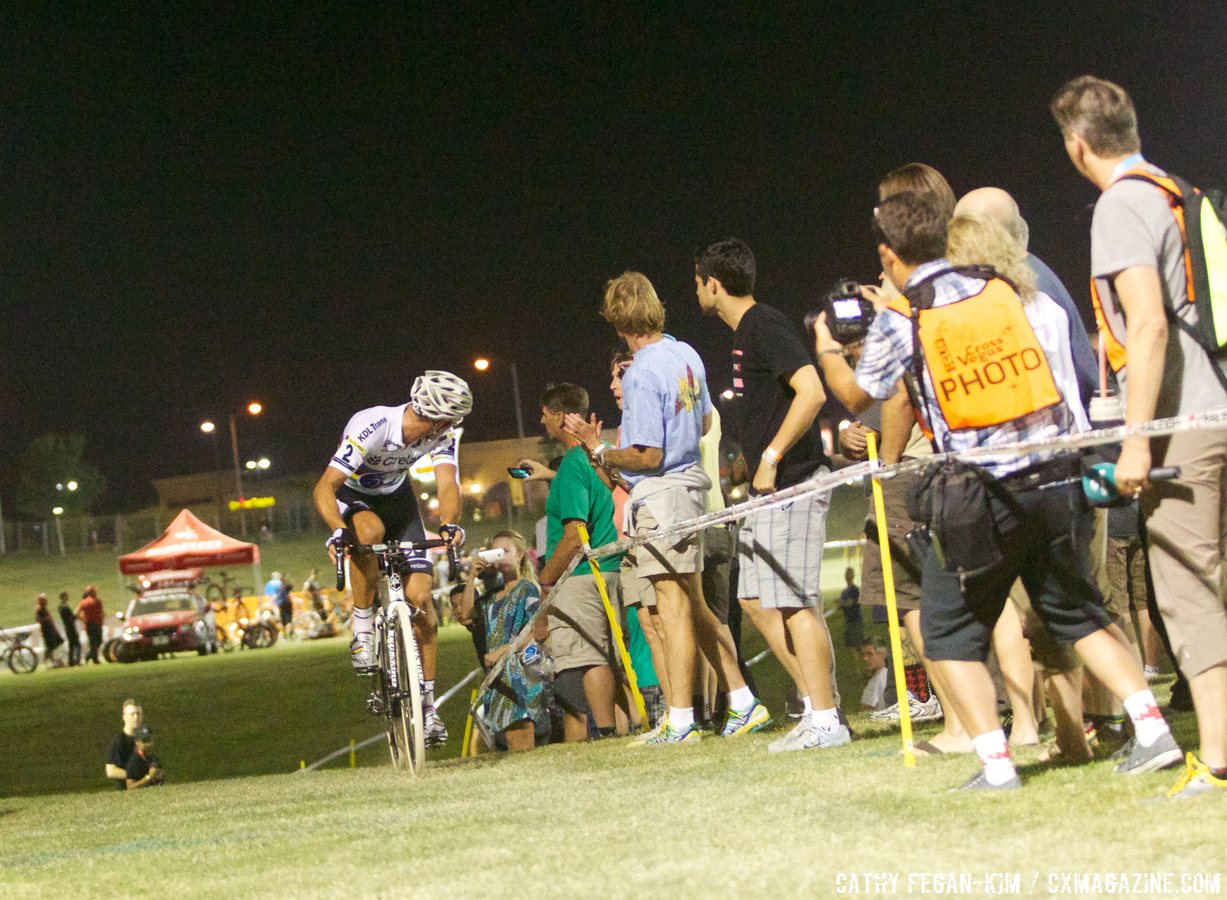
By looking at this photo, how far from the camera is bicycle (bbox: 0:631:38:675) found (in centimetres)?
3494

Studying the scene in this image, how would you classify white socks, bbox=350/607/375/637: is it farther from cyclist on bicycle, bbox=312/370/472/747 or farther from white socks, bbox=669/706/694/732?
white socks, bbox=669/706/694/732

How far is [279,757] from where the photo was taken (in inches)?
659

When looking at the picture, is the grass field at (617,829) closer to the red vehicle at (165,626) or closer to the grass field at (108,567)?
the red vehicle at (165,626)

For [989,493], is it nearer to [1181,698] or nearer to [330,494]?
[1181,698]

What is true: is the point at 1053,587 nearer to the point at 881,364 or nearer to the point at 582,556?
the point at 881,364

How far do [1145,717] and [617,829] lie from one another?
174 centimetres

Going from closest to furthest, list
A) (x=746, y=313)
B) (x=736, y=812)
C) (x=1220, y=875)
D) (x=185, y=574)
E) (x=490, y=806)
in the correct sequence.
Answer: (x=1220, y=875) < (x=736, y=812) < (x=490, y=806) < (x=746, y=313) < (x=185, y=574)

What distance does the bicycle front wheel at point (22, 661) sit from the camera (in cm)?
3509

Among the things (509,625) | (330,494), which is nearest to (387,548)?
(330,494)

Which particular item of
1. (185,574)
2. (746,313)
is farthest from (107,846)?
(185,574)

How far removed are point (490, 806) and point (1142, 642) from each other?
532cm

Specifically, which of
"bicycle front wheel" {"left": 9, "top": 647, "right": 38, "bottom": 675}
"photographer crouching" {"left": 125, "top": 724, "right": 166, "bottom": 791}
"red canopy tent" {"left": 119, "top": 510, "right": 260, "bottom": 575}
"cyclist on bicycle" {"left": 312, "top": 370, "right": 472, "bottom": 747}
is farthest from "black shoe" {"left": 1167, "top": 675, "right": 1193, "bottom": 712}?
"red canopy tent" {"left": 119, "top": 510, "right": 260, "bottom": 575}

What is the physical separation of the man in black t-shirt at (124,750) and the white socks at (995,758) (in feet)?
33.7

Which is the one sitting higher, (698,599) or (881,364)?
(881,364)
